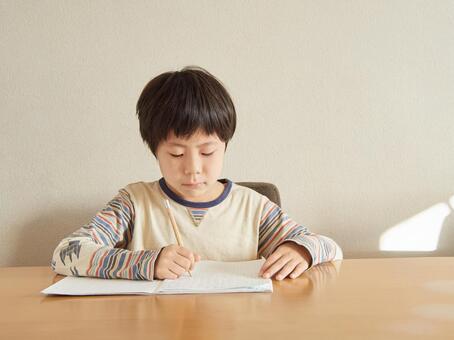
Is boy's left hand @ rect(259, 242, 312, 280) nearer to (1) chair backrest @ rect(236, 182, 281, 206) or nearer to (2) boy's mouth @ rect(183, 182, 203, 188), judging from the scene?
(2) boy's mouth @ rect(183, 182, 203, 188)

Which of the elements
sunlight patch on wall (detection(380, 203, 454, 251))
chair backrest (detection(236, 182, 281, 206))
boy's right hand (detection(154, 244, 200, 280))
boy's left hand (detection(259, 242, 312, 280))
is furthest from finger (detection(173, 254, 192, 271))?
sunlight patch on wall (detection(380, 203, 454, 251))

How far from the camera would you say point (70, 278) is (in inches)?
35.6

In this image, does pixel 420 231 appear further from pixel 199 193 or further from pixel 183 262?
pixel 183 262

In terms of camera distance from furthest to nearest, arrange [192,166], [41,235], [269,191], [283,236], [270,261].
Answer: [41,235] → [269,191] → [283,236] → [192,166] → [270,261]

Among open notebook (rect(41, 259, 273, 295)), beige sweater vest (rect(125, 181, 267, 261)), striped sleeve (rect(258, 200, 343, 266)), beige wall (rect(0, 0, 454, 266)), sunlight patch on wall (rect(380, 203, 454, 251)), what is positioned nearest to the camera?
open notebook (rect(41, 259, 273, 295))

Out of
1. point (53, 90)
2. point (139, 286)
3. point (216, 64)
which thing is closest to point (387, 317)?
point (139, 286)

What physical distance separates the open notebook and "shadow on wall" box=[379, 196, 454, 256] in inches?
38.4

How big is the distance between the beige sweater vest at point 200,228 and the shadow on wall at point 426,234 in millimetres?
751

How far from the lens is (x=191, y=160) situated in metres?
1.04

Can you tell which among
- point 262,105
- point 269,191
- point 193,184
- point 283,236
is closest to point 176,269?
point 193,184

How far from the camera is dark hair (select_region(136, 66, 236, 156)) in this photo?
106cm

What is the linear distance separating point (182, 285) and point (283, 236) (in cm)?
39

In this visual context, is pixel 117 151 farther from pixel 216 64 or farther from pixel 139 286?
pixel 139 286

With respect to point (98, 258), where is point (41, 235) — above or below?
below
